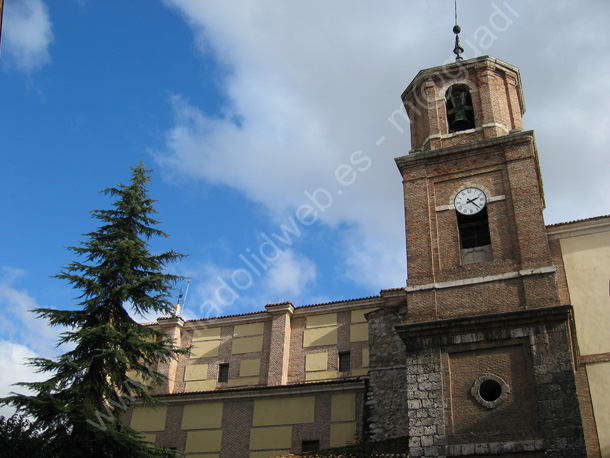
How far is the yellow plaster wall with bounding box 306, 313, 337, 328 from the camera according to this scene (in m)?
25.7

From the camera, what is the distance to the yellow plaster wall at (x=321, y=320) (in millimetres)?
25719

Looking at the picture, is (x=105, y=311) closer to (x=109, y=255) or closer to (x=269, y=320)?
(x=109, y=255)

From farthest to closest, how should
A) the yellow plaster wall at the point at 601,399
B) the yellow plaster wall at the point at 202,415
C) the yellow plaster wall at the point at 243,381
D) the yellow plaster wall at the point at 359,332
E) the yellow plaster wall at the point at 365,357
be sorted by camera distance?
the yellow plaster wall at the point at 243,381, the yellow plaster wall at the point at 359,332, the yellow plaster wall at the point at 365,357, the yellow plaster wall at the point at 202,415, the yellow plaster wall at the point at 601,399

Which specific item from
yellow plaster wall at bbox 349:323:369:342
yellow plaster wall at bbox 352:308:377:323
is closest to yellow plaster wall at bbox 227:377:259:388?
yellow plaster wall at bbox 349:323:369:342

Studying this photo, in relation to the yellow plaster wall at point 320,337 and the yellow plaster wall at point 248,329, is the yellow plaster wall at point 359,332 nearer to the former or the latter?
the yellow plaster wall at point 320,337

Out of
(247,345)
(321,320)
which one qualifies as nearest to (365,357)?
(321,320)

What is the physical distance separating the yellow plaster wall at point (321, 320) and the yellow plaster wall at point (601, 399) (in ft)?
34.2

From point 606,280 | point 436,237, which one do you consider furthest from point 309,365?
point 606,280

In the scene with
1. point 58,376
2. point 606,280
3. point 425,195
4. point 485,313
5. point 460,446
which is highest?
point 425,195

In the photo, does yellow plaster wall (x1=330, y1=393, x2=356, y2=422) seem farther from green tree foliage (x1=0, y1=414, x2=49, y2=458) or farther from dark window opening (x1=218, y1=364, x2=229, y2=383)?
green tree foliage (x1=0, y1=414, x2=49, y2=458)

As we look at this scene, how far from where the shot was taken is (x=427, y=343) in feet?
52.7

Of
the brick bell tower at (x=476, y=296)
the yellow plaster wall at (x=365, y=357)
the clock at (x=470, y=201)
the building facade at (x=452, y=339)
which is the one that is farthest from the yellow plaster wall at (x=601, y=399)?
the yellow plaster wall at (x=365, y=357)

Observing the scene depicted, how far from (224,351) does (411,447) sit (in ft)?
43.0

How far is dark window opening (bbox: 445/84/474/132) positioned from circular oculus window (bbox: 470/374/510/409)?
325 inches
